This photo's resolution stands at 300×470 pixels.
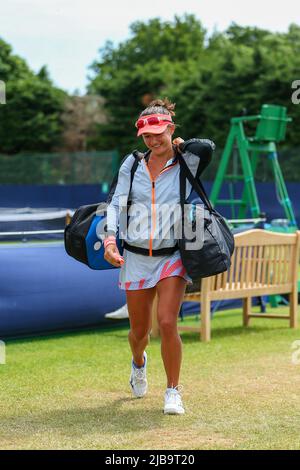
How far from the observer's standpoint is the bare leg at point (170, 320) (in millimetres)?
5719

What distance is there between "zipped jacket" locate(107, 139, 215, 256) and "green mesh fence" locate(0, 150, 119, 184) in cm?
2877

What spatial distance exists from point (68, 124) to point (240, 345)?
36.5 meters

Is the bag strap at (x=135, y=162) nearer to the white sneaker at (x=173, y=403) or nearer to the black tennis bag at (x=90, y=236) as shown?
the black tennis bag at (x=90, y=236)

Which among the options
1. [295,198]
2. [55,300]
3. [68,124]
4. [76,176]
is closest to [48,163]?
[76,176]

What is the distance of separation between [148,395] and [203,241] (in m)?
1.39

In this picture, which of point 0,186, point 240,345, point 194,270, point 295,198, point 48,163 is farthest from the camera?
point 48,163

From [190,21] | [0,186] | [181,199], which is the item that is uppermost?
[190,21]

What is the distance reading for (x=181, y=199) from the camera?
579 cm

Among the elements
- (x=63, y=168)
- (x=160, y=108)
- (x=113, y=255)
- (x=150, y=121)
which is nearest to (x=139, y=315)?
(x=113, y=255)

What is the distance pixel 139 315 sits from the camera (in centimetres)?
596

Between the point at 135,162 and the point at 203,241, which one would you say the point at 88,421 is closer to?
the point at 203,241

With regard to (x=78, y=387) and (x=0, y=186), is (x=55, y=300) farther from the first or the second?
(x=0, y=186)

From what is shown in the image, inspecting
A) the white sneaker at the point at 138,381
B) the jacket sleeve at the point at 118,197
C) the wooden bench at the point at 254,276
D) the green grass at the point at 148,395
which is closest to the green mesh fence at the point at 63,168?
the wooden bench at the point at 254,276

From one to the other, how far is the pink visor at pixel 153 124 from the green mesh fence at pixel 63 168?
28853mm
